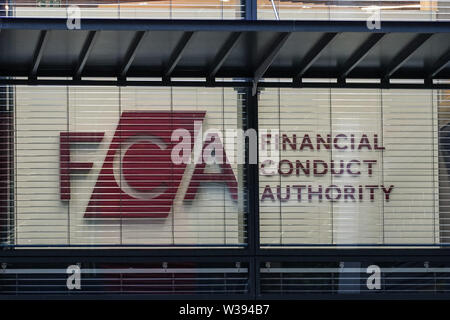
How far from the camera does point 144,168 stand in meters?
12.4

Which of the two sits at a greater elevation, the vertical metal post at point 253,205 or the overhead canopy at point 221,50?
the overhead canopy at point 221,50

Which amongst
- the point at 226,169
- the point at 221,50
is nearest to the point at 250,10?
the point at 221,50

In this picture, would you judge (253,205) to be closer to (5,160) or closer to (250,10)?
(250,10)

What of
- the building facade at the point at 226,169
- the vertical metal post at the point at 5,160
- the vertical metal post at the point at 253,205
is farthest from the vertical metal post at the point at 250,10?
the vertical metal post at the point at 5,160

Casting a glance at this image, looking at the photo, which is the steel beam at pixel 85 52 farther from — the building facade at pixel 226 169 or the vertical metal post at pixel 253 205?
the vertical metal post at pixel 253 205

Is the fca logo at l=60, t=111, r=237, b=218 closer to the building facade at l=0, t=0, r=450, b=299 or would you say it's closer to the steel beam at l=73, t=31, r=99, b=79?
the building facade at l=0, t=0, r=450, b=299

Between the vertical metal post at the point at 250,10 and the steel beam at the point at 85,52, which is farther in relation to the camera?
the vertical metal post at the point at 250,10

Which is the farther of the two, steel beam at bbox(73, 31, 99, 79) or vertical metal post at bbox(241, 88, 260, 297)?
vertical metal post at bbox(241, 88, 260, 297)

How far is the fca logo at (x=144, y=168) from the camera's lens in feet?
40.3

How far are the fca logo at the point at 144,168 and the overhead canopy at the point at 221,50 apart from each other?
20.7 inches

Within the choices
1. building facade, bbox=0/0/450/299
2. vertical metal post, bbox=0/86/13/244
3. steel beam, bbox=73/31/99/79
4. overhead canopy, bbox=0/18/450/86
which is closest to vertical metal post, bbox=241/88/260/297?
building facade, bbox=0/0/450/299

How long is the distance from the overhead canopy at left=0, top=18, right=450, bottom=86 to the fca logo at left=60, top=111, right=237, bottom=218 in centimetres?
52

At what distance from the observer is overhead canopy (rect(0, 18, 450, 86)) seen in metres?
10.6
